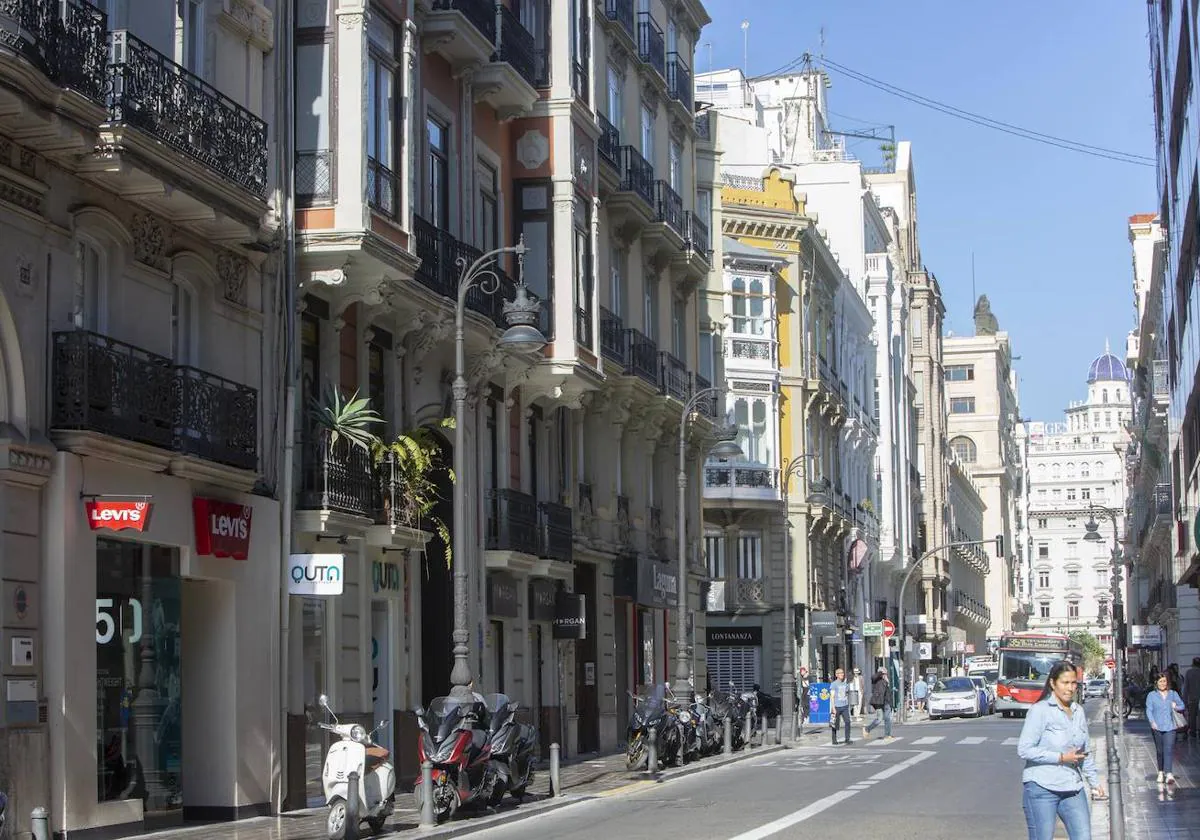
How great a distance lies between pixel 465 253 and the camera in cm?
2878

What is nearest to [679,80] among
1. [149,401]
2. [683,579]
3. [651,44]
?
[651,44]

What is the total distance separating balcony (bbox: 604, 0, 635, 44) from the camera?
1515 inches

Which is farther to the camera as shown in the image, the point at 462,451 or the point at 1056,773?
the point at 462,451

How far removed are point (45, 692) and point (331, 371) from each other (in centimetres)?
772

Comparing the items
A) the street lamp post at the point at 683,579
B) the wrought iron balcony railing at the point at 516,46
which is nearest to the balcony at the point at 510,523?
the street lamp post at the point at 683,579

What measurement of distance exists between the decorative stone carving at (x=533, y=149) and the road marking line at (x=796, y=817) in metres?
13.0

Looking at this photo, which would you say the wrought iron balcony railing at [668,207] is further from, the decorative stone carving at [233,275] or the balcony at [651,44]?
the decorative stone carving at [233,275]

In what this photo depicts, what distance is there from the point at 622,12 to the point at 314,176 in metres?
17.1

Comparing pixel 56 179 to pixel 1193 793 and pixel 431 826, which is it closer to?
pixel 431 826

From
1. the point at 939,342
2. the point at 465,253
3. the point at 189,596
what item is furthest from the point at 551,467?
the point at 939,342

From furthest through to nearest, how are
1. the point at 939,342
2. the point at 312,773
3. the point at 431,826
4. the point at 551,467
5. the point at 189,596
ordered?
the point at 939,342 → the point at 551,467 → the point at 312,773 → the point at 189,596 → the point at 431,826

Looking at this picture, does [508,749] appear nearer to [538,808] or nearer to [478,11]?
[538,808]

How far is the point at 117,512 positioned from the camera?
19047 mm

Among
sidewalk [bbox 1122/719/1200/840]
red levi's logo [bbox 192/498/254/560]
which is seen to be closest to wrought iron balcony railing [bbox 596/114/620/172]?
sidewalk [bbox 1122/719/1200/840]
